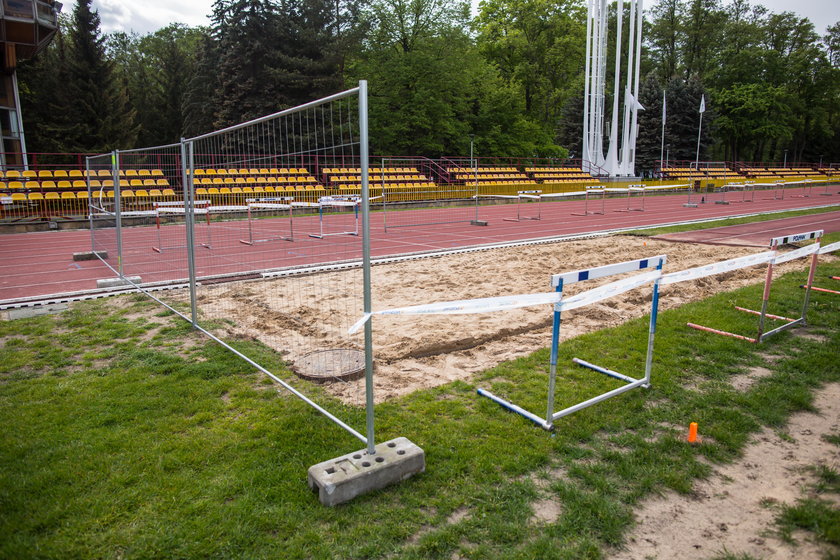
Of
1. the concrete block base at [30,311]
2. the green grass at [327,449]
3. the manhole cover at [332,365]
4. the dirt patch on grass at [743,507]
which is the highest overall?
the concrete block base at [30,311]

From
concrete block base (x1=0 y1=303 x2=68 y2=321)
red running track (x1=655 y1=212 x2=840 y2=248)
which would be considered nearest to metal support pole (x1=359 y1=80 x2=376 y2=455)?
concrete block base (x1=0 y1=303 x2=68 y2=321)

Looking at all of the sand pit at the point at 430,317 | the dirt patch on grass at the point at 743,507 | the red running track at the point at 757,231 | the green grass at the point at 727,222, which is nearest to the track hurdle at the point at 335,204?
the sand pit at the point at 430,317

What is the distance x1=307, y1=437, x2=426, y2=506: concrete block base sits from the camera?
3031 mm

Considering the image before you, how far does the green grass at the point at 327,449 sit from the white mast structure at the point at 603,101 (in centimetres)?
3735

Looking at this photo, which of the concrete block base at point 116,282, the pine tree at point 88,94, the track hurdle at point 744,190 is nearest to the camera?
the concrete block base at point 116,282

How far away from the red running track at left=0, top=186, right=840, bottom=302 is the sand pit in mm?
1426

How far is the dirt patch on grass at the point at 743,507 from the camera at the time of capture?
106 inches

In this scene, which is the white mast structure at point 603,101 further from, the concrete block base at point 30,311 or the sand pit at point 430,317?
the concrete block base at point 30,311

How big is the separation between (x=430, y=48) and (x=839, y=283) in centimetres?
3644

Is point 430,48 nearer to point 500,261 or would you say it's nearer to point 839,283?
point 500,261

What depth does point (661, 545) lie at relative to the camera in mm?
2732

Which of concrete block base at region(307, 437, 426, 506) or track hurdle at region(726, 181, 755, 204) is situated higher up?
track hurdle at region(726, 181, 755, 204)

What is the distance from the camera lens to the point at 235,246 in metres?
13.8

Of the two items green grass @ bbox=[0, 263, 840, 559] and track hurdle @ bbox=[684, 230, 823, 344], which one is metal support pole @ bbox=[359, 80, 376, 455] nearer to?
green grass @ bbox=[0, 263, 840, 559]
